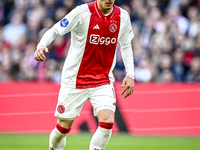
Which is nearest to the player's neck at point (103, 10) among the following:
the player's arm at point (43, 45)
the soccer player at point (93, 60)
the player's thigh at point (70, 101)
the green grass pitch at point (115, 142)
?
the soccer player at point (93, 60)

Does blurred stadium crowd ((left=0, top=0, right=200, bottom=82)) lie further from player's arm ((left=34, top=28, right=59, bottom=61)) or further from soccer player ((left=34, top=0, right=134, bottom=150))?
player's arm ((left=34, top=28, right=59, bottom=61))

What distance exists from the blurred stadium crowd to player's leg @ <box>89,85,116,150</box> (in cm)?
583

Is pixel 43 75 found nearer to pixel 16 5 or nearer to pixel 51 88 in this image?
pixel 51 88

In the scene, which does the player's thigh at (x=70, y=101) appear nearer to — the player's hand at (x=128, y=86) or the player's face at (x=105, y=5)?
the player's hand at (x=128, y=86)

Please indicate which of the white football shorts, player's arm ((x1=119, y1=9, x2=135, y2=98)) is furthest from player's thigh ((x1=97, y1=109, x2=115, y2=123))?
player's arm ((x1=119, y1=9, x2=135, y2=98))

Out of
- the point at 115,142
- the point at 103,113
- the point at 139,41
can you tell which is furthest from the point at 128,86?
the point at 139,41

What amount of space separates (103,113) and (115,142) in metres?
3.78

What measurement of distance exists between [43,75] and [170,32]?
12.4 feet

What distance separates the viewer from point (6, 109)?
10.4m

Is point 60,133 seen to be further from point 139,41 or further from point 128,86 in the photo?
point 139,41

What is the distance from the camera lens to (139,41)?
12539 mm

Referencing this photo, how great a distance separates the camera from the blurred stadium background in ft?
33.5

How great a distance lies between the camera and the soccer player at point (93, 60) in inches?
224

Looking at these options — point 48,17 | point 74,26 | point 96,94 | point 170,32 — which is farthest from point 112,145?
point 48,17
